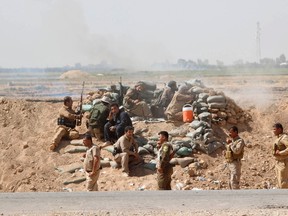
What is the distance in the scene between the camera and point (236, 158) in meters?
9.55

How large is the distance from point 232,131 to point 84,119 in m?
6.22

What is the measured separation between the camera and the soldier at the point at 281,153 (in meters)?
9.10

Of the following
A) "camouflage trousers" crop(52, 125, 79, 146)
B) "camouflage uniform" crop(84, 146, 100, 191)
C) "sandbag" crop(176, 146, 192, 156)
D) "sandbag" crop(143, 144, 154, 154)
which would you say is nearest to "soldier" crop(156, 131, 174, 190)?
"camouflage uniform" crop(84, 146, 100, 191)

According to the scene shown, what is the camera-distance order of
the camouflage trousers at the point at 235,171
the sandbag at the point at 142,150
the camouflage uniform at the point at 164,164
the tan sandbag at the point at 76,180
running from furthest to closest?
1. the sandbag at the point at 142,150
2. the tan sandbag at the point at 76,180
3. the camouflage trousers at the point at 235,171
4. the camouflage uniform at the point at 164,164

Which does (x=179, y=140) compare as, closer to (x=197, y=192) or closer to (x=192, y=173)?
(x=192, y=173)

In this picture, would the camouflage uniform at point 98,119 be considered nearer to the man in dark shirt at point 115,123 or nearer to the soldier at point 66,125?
the man in dark shirt at point 115,123

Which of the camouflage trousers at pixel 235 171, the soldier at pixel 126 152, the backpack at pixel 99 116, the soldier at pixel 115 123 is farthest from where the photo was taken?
the backpack at pixel 99 116

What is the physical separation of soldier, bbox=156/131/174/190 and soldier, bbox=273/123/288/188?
1.85 metres

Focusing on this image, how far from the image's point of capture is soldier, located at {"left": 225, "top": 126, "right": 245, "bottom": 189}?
940 cm

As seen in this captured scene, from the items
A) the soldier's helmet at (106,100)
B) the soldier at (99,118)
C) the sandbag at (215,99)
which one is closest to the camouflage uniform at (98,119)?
the soldier at (99,118)

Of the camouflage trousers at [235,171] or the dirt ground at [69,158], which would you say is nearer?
the camouflage trousers at [235,171]

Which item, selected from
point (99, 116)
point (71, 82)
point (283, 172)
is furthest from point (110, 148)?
point (71, 82)

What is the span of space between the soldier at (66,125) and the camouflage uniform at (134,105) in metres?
1.45

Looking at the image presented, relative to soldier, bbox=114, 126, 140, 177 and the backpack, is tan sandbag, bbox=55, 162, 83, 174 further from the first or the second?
soldier, bbox=114, 126, 140, 177
